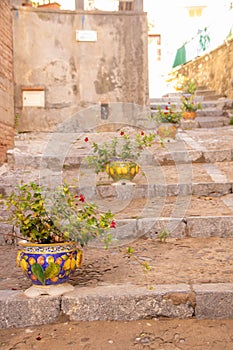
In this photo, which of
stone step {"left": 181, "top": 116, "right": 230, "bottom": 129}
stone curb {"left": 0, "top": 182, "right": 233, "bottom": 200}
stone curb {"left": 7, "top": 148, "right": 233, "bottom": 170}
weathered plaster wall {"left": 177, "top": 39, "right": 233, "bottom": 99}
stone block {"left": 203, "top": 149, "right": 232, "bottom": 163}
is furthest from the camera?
weathered plaster wall {"left": 177, "top": 39, "right": 233, "bottom": 99}

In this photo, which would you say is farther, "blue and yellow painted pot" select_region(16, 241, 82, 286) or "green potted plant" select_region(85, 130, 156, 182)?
"green potted plant" select_region(85, 130, 156, 182)

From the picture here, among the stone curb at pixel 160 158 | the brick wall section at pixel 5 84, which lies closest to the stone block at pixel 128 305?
the stone curb at pixel 160 158

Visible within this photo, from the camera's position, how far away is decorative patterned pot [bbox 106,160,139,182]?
5.15 meters

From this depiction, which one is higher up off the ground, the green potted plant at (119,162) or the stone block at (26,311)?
the green potted plant at (119,162)

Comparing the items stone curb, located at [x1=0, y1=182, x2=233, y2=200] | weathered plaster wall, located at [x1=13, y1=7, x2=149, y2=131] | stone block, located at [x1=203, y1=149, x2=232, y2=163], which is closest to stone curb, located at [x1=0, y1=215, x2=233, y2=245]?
stone curb, located at [x1=0, y1=182, x2=233, y2=200]

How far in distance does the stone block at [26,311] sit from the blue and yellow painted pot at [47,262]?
0.12 meters

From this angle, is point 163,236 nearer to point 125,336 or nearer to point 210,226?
point 210,226

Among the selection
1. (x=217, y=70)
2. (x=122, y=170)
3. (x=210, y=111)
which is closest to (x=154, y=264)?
(x=122, y=170)

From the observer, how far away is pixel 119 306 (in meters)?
2.55

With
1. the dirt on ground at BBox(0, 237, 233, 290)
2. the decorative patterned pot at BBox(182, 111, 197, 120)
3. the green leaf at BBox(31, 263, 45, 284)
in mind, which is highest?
the decorative patterned pot at BBox(182, 111, 197, 120)

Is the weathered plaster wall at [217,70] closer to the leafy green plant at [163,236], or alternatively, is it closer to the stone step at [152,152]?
the stone step at [152,152]

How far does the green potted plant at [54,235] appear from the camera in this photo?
2.56 metres

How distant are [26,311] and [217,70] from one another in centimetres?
1227

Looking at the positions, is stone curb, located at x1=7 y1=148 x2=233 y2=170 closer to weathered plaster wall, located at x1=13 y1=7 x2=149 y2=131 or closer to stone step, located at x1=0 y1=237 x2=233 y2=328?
weathered plaster wall, located at x1=13 y1=7 x2=149 y2=131
